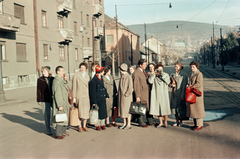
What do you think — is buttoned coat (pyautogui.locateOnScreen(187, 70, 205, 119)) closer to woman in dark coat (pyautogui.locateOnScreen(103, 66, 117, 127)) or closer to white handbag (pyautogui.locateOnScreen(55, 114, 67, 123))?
woman in dark coat (pyautogui.locateOnScreen(103, 66, 117, 127))

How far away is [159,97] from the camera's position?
785 cm

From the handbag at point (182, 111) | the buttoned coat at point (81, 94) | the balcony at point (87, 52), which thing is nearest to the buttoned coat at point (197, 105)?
the handbag at point (182, 111)

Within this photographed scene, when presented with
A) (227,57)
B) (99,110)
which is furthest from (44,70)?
(227,57)

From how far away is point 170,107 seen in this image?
8062 mm

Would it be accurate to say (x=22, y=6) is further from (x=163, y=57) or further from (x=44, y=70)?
(x=163, y=57)

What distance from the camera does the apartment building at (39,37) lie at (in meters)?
22.1

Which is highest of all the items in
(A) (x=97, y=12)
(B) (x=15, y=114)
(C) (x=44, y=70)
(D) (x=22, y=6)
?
(A) (x=97, y=12)

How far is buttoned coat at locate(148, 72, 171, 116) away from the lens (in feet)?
25.7

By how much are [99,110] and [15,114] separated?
5.18 m

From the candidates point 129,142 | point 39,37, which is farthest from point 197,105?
point 39,37

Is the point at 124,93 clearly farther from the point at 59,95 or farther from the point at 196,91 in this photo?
the point at 196,91

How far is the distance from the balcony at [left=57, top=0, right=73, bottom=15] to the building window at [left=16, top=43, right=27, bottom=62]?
750 cm

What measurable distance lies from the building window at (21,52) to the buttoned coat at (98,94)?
60.0ft

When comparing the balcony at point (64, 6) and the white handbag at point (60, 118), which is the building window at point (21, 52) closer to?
the balcony at point (64, 6)
